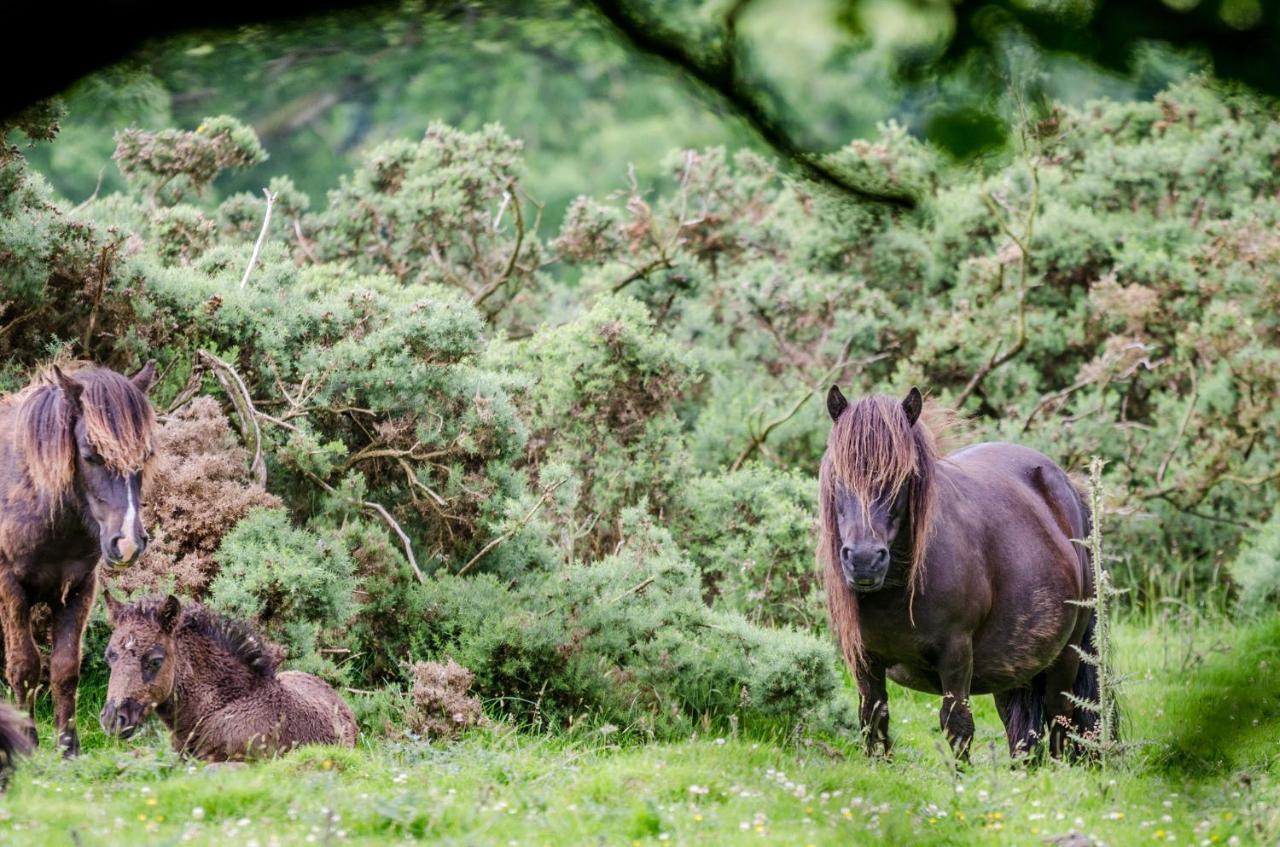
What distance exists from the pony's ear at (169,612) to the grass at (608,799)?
501 mm

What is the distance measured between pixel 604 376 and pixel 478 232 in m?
2.83

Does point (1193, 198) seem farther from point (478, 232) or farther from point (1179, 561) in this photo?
point (478, 232)

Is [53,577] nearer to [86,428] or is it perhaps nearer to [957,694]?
[86,428]

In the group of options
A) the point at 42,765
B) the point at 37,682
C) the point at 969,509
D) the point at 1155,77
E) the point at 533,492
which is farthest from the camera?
the point at 533,492

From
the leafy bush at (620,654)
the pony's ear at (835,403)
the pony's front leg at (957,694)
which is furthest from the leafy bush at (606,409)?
the pony's front leg at (957,694)

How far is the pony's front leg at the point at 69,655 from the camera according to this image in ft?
19.3

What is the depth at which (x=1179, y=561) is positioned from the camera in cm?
1164

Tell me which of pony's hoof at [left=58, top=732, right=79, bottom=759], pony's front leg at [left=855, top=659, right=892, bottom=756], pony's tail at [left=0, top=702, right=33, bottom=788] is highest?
pony's tail at [left=0, top=702, right=33, bottom=788]

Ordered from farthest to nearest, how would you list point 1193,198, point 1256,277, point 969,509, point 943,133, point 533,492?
point 1193,198
point 1256,277
point 533,492
point 969,509
point 943,133

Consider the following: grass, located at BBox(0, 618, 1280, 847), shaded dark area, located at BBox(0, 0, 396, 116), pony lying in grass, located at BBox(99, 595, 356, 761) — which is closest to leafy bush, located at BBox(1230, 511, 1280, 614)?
grass, located at BBox(0, 618, 1280, 847)

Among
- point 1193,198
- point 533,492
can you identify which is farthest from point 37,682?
point 1193,198

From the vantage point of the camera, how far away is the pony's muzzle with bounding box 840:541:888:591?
579 centimetres

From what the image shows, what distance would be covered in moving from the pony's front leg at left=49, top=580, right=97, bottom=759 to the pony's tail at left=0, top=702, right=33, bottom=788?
1201 millimetres

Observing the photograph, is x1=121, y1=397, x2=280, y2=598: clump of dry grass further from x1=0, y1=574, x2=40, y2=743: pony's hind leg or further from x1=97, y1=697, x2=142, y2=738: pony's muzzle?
x1=97, y1=697, x2=142, y2=738: pony's muzzle
